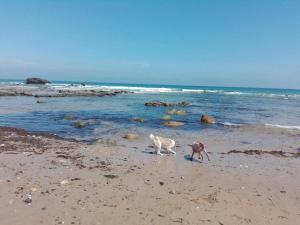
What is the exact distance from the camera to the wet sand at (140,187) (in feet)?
23.0

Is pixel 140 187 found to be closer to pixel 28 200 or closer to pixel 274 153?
pixel 28 200

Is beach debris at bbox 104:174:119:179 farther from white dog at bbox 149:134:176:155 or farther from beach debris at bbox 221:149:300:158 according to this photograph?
beach debris at bbox 221:149:300:158

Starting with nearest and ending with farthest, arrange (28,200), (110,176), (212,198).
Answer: (28,200)
(212,198)
(110,176)

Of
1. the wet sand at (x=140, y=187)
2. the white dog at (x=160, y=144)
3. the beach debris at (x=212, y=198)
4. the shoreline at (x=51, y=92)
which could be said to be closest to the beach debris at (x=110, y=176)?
the wet sand at (x=140, y=187)

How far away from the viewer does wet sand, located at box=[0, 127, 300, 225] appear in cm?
700

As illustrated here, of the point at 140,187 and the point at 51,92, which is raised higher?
the point at 140,187

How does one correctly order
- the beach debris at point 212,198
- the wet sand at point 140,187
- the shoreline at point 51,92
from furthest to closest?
the shoreline at point 51,92, the beach debris at point 212,198, the wet sand at point 140,187

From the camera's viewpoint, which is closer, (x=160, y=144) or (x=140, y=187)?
(x=140, y=187)

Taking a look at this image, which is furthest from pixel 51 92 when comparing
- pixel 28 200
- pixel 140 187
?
pixel 28 200

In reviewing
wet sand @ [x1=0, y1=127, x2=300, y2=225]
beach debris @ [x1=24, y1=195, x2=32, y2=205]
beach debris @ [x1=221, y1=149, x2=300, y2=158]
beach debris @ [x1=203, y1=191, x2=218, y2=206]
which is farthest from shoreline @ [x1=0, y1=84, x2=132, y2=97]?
beach debris @ [x1=203, y1=191, x2=218, y2=206]

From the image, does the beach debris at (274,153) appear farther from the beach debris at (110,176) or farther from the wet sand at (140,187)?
the beach debris at (110,176)

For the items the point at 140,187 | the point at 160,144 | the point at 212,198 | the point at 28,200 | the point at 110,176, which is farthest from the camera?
the point at 160,144

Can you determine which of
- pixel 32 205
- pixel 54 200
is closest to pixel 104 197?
pixel 54 200

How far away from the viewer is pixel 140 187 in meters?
8.80
